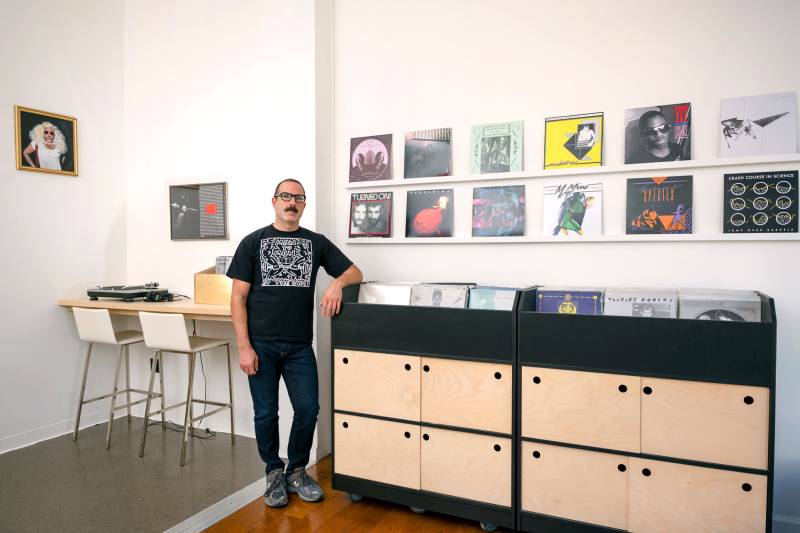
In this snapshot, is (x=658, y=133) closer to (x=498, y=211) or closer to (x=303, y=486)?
(x=498, y=211)

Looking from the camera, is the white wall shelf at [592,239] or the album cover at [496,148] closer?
the white wall shelf at [592,239]

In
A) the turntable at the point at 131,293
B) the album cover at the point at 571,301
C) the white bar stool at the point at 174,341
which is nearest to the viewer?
the album cover at the point at 571,301

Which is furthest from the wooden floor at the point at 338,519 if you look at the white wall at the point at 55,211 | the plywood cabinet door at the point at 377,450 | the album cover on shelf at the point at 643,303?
the white wall at the point at 55,211

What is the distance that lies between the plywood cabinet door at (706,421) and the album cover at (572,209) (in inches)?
36.3

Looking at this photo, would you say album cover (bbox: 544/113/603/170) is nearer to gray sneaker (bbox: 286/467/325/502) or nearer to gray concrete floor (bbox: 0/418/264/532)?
gray sneaker (bbox: 286/467/325/502)

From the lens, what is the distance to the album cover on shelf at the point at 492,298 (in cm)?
246

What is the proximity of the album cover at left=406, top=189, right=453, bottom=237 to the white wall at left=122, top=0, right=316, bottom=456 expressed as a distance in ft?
2.07

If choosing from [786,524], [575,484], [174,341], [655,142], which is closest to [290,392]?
[174,341]

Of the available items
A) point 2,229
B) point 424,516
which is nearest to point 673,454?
point 424,516

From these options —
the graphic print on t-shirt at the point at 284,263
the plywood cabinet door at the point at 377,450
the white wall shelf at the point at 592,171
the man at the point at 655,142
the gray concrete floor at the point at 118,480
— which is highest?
the man at the point at 655,142

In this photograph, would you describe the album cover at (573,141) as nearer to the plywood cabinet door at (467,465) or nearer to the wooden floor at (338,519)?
the plywood cabinet door at (467,465)

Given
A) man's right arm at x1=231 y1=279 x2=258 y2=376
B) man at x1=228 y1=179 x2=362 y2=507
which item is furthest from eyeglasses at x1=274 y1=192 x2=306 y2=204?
man's right arm at x1=231 y1=279 x2=258 y2=376

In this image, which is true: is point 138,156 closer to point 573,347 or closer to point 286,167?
point 286,167

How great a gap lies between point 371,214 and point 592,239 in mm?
1343
